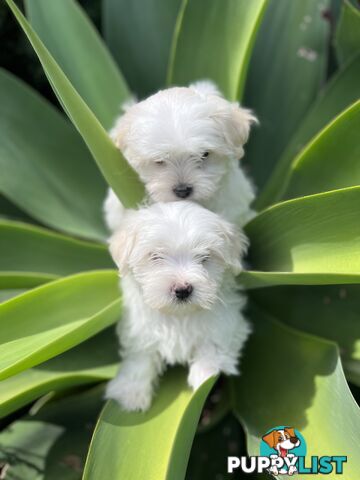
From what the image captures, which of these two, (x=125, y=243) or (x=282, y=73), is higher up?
(x=282, y=73)

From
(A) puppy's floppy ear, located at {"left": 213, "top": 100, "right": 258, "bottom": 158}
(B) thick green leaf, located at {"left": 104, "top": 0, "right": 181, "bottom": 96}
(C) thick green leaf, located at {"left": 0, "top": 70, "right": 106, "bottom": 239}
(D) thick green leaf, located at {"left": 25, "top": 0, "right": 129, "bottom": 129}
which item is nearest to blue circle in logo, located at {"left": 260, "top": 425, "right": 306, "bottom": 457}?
(A) puppy's floppy ear, located at {"left": 213, "top": 100, "right": 258, "bottom": 158}

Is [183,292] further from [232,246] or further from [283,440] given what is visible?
[283,440]

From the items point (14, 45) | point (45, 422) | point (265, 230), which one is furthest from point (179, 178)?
point (14, 45)

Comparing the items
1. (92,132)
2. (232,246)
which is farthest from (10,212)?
(232,246)

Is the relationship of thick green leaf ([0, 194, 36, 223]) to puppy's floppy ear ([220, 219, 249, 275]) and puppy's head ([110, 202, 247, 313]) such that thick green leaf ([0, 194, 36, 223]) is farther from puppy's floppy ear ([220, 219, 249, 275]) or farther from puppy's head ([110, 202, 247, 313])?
puppy's floppy ear ([220, 219, 249, 275])

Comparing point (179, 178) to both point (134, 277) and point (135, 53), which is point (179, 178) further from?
point (135, 53)
